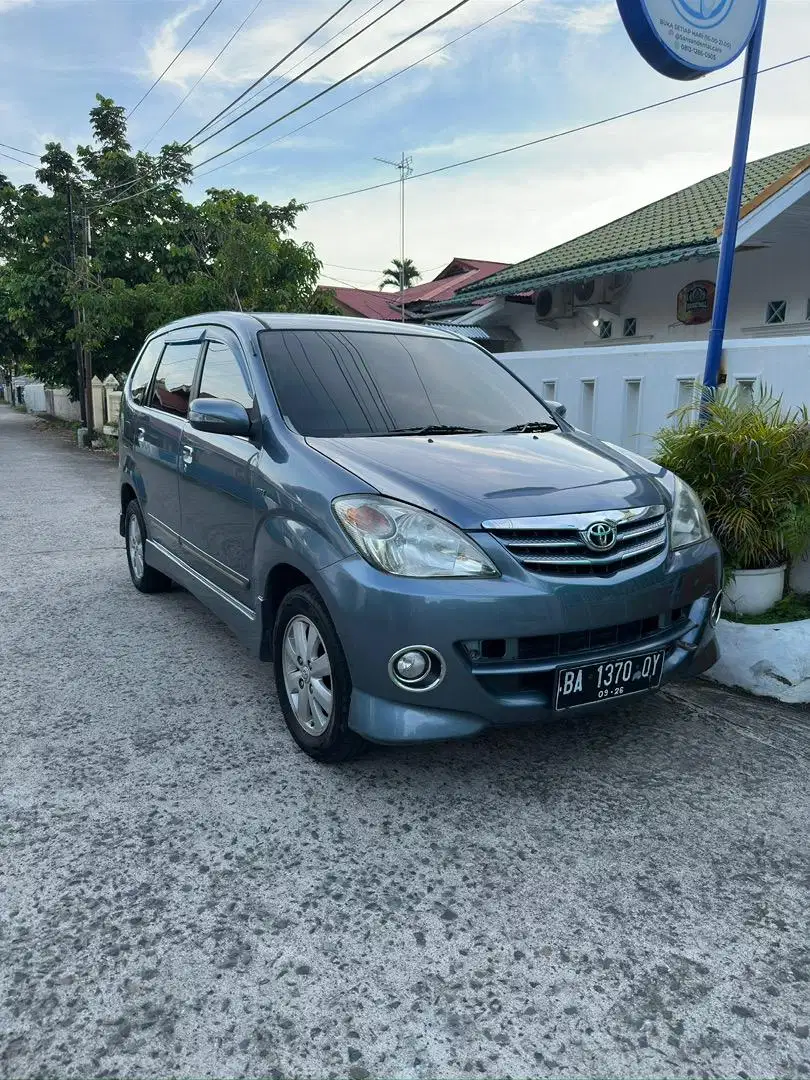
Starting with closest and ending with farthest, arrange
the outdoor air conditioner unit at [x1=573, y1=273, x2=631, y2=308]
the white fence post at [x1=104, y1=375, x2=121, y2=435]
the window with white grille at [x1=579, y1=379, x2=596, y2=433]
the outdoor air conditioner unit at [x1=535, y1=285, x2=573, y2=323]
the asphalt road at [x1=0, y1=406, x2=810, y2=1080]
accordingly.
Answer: the asphalt road at [x1=0, y1=406, x2=810, y2=1080] → the window with white grille at [x1=579, y1=379, x2=596, y2=433] → the outdoor air conditioner unit at [x1=573, y1=273, x2=631, y2=308] → the outdoor air conditioner unit at [x1=535, y1=285, x2=573, y2=323] → the white fence post at [x1=104, y1=375, x2=121, y2=435]

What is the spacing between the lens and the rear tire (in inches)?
217

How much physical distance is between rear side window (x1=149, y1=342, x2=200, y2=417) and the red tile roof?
23083mm

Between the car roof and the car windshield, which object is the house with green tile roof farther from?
the car windshield

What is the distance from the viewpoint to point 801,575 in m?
4.37

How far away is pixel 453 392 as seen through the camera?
4.00 metres

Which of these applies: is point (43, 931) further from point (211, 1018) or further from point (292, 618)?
point (292, 618)

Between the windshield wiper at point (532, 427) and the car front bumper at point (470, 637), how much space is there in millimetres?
1152

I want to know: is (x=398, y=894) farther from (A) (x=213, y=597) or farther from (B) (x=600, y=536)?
(A) (x=213, y=597)

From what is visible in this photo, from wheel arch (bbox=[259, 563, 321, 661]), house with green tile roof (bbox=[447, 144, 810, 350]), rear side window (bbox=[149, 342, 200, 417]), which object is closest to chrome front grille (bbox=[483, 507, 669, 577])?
wheel arch (bbox=[259, 563, 321, 661])

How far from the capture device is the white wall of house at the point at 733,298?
10156 millimetres

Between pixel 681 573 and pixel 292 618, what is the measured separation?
4.89 feet

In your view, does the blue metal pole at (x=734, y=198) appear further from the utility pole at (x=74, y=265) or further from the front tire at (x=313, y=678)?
the utility pole at (x=74, y=265)

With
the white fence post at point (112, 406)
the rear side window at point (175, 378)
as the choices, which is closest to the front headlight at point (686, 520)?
the rear side window at point (175, 378)

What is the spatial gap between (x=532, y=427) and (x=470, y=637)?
1.55 metres
